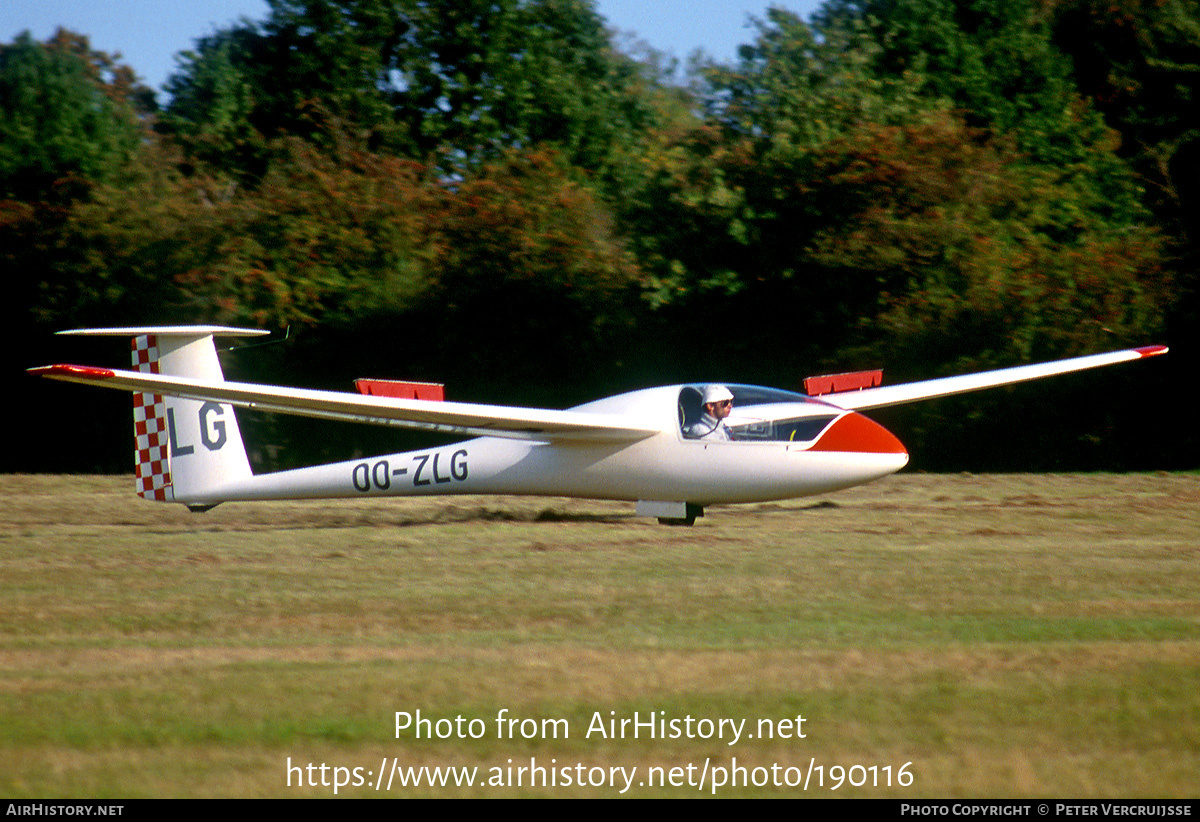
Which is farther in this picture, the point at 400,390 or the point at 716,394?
the point at 400,390

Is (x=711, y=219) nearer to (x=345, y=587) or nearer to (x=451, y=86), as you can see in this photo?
(x=345, y=587)

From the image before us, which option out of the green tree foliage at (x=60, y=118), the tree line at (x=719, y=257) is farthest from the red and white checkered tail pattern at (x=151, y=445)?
the green tree foliage at (x=60, y=118)

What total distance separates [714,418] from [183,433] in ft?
21.2

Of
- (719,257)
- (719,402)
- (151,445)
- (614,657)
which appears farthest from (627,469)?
(719,257)

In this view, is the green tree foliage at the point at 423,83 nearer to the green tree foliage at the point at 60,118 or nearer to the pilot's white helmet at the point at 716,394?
the green tree foliage at the point at 60,118

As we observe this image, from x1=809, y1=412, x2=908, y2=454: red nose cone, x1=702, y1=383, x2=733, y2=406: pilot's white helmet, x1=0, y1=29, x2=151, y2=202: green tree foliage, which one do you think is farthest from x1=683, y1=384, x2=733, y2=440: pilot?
x1=0, y1=29, x2=151, y2=202: green tree foliage

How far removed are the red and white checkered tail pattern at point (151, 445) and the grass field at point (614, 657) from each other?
2004 mm

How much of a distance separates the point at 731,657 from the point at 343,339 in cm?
2010

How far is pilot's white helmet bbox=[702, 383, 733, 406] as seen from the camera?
511 inches

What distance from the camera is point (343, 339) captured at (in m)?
25.7

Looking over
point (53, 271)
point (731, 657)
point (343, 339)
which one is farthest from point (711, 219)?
point (731, 657)

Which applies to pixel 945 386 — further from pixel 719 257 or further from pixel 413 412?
pixel 719 257

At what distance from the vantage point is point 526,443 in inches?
555

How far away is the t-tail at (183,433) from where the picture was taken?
14.5m
